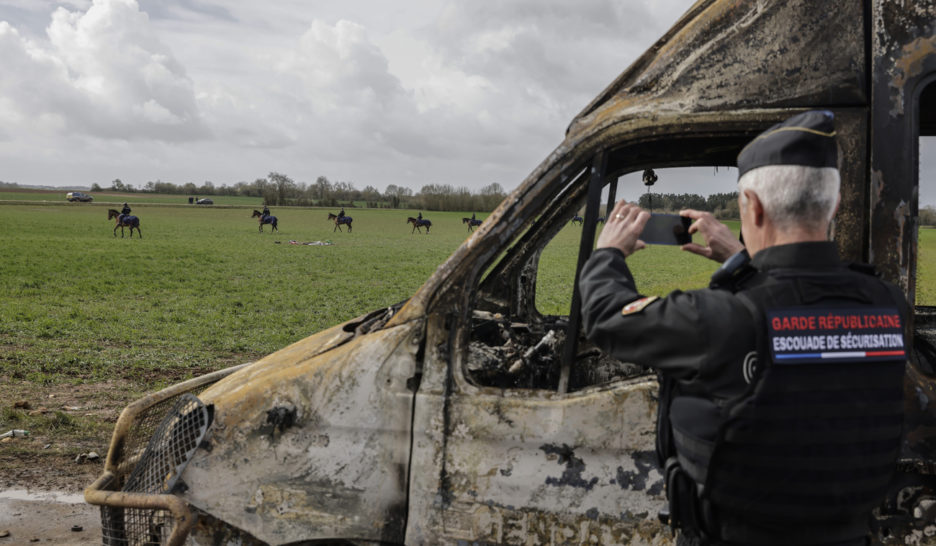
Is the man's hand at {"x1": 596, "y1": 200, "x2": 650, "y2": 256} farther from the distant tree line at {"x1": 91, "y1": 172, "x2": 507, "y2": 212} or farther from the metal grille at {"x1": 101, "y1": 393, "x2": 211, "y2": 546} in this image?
the distant tree line at {"x1": 91, "y1": 172, "x2": 507, "y2": 212}

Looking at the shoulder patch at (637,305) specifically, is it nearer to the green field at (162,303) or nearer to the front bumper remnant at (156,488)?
the green field at (162,303)

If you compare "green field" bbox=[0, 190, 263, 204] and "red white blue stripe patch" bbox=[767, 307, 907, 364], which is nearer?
"red white blue stripe patch" bbox=[767, 307, 907, 364]

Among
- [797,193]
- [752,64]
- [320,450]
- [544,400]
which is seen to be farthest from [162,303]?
[797,193]

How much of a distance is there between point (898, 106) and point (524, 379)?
179cm

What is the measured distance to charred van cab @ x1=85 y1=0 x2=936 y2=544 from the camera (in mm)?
2332

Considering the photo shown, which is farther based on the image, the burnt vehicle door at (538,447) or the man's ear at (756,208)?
the burnt vehicle door at (538,447)

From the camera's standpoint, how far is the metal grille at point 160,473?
2.64 meters

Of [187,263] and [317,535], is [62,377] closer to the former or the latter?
[317,535]

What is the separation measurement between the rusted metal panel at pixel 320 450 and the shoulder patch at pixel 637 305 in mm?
952

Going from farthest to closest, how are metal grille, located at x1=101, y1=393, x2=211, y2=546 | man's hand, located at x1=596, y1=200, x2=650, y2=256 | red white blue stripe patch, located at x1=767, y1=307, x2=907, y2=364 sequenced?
metal grille, located at x1=101, y1=393, x2=211, y2=546 → man's hand, located at x1=596, y1=200, x2=650, y2=256 → red white blue stripe patch, located at x1=767, y1=307, x2=907, y2=364

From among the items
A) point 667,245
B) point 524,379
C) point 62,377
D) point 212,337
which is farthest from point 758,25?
point 212,337

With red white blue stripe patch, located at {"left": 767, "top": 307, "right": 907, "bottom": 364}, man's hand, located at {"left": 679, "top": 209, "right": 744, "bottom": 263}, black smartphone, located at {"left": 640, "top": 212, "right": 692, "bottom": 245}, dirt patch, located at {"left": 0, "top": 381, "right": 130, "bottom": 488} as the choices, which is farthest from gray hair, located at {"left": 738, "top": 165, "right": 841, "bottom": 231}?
dirt patch, located at {"left": 0, "top": 381, "right": 130, "bottom": 488}

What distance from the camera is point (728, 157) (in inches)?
117

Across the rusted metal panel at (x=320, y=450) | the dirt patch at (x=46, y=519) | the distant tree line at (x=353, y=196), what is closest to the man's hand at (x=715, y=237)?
the rusted metal panel at (x=320, y=450)
